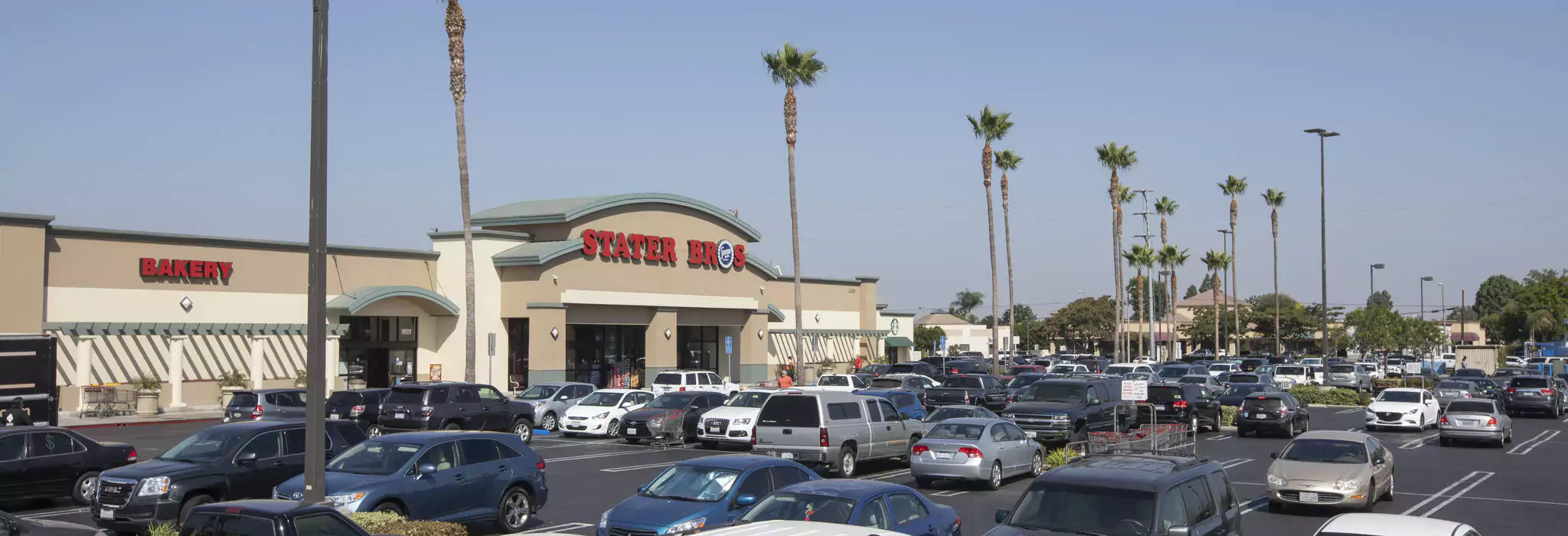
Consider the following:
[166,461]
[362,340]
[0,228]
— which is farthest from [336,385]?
[166,461]

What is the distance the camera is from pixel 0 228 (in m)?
34.3

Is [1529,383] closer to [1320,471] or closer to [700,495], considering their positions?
[1320,471]

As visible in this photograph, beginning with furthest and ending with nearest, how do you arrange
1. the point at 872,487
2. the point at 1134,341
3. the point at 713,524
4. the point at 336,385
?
the point at 1134,341 < the point at 336,385 < the point at 713,524 < the point at 872,487

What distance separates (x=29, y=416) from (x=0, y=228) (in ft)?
34.2

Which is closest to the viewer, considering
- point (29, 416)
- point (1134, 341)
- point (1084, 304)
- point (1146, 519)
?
point (1146, 519)

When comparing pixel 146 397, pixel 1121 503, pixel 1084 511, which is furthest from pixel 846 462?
pixel 146 397

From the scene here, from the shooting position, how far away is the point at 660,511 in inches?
533

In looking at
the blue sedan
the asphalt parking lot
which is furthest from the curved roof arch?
the blue sedan

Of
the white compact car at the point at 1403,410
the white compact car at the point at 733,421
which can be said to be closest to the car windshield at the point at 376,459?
the white compact car at the point at 733,421

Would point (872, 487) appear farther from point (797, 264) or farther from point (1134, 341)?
point (1134, 341)

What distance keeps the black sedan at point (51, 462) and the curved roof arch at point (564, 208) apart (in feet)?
95.2

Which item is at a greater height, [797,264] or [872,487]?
[797,264]

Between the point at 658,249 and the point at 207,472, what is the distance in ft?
117

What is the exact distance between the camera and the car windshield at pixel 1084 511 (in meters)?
11.1
